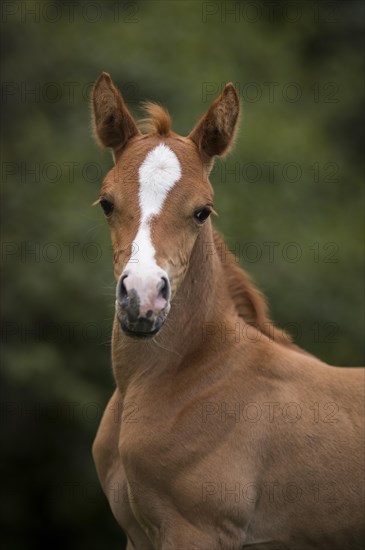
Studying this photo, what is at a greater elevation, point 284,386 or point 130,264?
point 130,264

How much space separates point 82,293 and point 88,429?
63.4 inches

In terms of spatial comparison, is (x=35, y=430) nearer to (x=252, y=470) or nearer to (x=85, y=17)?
(x=252, y=470)

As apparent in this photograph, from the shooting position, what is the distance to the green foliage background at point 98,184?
9.88 metres

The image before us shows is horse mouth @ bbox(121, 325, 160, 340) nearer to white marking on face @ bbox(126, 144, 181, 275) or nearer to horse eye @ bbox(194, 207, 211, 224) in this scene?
white marking on face @ bbox(126, 144, 181, 275)

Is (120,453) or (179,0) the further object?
(179,0)

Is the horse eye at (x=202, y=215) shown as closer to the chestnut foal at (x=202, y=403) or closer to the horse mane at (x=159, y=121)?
the chestnut foal at (x=202, y=403)

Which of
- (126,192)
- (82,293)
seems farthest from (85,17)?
(126,192)

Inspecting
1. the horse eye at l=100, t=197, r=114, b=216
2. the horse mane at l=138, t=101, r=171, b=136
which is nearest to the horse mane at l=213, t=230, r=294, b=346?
the horse mane at l=138, t=101, r=171, b=136

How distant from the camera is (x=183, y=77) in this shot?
14438 mm

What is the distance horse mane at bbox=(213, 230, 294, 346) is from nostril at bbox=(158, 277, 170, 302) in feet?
3.75

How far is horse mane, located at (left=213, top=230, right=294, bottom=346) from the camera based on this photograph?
5254 mm

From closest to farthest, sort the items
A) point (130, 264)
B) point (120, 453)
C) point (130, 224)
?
1. point (130, 264)
2. point (130, 224)
3. point (120, 453)

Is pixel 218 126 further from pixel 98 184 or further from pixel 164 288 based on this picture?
pixel 98 184

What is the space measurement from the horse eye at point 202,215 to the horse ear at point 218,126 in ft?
1.47
